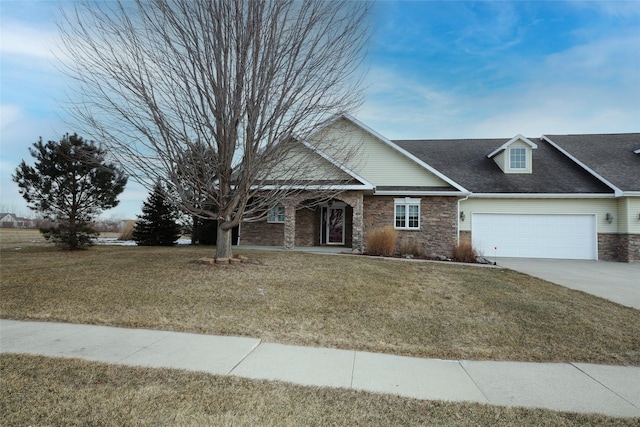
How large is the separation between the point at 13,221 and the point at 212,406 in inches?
2157

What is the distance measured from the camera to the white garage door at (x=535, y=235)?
16703 millimetres

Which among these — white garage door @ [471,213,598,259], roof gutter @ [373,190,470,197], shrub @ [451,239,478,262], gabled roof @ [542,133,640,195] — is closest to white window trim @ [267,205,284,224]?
roof gutter @ [373,190,470,197]

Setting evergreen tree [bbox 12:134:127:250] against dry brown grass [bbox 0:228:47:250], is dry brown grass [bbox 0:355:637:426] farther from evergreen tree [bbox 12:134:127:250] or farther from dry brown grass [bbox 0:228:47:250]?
dry brown grass [bbox 0:228:47:250]

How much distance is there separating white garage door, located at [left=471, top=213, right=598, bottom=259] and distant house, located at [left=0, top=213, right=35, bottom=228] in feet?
160

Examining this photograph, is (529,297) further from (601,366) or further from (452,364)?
(452,364)

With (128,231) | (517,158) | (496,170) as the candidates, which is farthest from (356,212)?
(128,231)

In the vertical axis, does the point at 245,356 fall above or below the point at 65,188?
below

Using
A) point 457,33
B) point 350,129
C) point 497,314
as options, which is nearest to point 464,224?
point 350,129

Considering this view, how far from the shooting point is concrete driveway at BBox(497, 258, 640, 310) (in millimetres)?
8492

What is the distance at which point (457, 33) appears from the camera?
41.1 ft

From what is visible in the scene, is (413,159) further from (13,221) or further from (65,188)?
(13,221)

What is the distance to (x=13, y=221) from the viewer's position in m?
43.8

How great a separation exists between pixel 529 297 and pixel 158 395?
7649 mm

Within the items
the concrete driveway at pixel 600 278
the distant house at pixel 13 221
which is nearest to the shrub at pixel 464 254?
the concrete driveway at pixel 600 278
